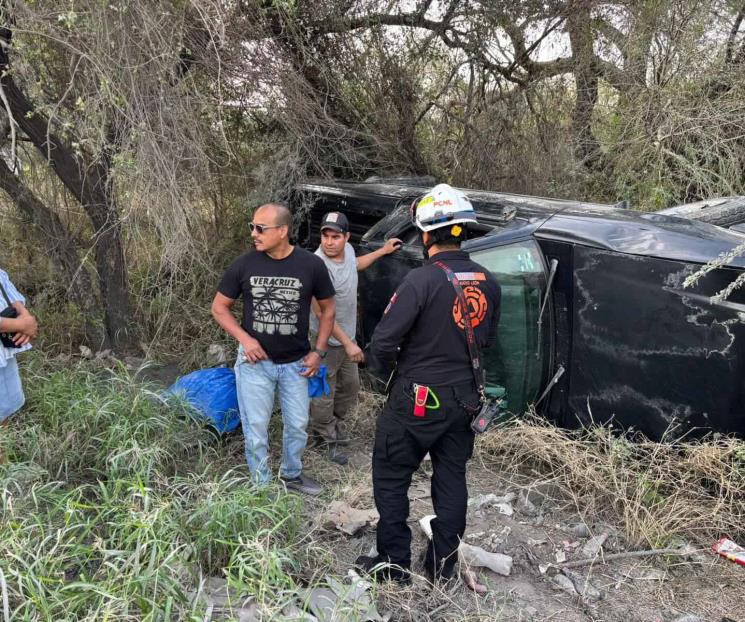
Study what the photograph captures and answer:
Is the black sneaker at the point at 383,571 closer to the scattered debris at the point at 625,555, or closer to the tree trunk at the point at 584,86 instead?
the scattered debris at the point at 625,555

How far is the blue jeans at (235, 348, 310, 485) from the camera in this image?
3369mm

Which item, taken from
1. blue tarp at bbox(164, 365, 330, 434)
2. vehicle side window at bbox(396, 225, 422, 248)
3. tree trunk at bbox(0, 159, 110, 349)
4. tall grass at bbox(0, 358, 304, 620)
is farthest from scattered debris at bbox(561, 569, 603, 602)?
tree trunk at bbox(0, 159, 110, 349)

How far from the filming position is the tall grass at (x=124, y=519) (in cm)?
220

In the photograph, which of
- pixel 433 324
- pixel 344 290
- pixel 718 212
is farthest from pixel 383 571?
pixel 718 212

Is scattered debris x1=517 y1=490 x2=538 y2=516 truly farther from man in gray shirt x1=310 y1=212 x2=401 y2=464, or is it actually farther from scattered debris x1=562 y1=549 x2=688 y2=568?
man in gray shirt x1=310 y1=212 x2=401 y2=464

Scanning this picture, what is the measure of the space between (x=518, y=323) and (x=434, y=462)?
112 centimetres

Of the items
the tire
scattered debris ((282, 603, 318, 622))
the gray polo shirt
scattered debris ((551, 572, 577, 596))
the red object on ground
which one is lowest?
scattered debris ((551, 572, 577, 596))

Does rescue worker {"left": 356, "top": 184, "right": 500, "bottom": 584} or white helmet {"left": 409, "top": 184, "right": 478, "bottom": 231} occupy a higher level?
white helmet {"left": 409, "top": 184, "right": 478, "bottom": 231}

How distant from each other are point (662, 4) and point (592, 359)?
17.1 feet

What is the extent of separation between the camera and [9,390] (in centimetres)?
324

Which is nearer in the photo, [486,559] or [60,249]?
[486,559]

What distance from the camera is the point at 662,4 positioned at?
679 centimetres

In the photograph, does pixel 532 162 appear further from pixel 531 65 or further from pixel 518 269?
pixel 518 269

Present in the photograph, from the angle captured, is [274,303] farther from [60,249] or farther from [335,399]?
[60,249]
